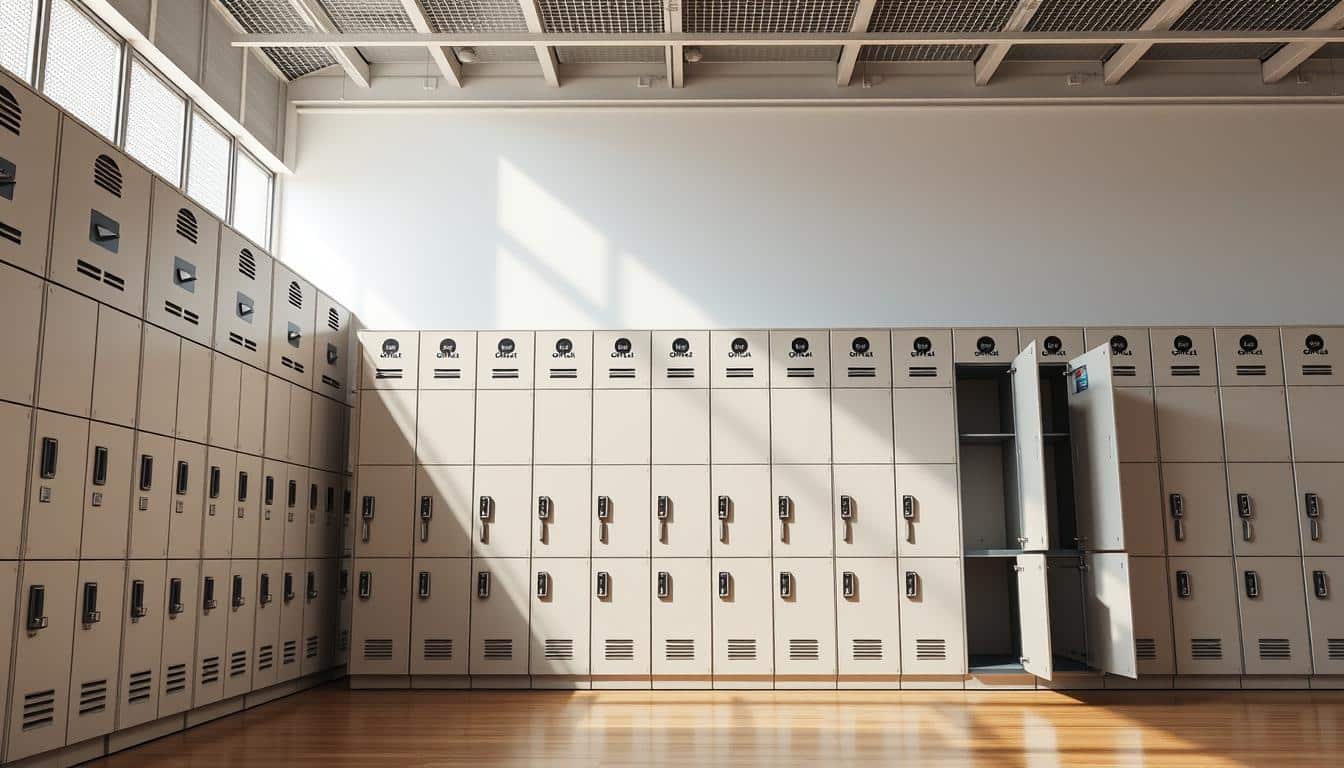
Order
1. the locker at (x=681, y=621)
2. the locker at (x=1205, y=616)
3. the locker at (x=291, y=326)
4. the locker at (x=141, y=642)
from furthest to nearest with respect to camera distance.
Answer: the locker at (x=681, y=621) → the locker at (x=1205, y=616) → the locker at (x=291, y=326) → the locker at (x=141, y=642)

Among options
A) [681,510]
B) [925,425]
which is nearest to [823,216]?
[925,425]

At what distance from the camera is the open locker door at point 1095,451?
6.70m

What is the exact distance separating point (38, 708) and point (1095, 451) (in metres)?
6.42

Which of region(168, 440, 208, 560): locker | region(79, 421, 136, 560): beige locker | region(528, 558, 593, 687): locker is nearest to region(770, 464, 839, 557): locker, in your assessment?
region(528, 558, 593, 687): locker

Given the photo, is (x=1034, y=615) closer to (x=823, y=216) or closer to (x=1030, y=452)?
(x=1030, y=452)

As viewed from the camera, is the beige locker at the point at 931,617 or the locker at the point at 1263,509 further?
the locker at the point at 1263,509

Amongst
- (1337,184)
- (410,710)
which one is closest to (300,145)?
(410,710)

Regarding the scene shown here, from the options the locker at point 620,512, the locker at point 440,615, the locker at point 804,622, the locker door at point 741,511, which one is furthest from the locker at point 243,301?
the locker at point 804,622

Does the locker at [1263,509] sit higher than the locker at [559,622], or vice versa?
the locker at [1263,509]

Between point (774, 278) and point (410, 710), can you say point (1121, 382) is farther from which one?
point (410, 710)

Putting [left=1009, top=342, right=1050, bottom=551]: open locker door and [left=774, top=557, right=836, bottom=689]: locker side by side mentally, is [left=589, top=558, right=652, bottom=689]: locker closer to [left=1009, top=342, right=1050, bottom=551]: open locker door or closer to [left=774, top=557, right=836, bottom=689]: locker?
[left=774, top=557, right=836, bottom=689]: locker

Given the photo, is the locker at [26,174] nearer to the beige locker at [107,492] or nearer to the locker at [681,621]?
the beige locker at [107,492]

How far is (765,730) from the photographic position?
579cm

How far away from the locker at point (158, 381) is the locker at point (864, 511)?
4.27 m
